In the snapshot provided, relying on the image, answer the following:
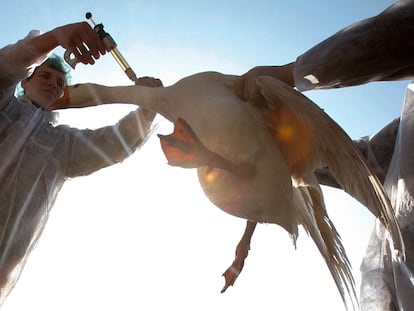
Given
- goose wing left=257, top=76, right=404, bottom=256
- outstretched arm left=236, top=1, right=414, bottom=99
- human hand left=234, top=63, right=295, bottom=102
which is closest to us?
outstretched arm left=236, top=1, right=414, bottom=99

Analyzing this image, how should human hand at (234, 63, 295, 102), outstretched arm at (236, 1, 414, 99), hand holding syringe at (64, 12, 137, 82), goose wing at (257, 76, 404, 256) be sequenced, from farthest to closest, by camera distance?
hand holding syringe at (64, 12, 137, 82)
human hand at (234, 63, 295, 102)
goose wing at (257, 76, 404, 256)
outstretched arm at (236, 1, 414, 99)

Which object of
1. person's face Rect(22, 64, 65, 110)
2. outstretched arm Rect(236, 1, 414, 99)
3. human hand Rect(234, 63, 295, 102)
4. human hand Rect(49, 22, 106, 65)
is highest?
person's face Rect(22, 64, 65, 110)

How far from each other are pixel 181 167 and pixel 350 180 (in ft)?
1.42

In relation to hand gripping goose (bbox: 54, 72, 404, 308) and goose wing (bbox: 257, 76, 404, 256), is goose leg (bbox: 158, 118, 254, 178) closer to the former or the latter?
hand gripping goose (bbox: 54, 72, 404, 308)

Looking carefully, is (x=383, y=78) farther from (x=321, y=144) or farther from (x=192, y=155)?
(x=192, y=155)

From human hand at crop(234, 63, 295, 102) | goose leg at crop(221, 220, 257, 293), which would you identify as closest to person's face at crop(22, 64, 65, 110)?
human hand at crop(234, 63, 295, 102)

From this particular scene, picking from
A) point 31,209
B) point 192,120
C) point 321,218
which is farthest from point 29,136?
point 321,218

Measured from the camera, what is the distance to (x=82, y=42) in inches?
46.1

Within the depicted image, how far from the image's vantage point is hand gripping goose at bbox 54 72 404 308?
1.03m

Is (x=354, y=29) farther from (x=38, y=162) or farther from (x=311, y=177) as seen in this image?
(x=38, y=162)

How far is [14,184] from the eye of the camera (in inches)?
48.9

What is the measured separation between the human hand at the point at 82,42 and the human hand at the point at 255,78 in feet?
1.39

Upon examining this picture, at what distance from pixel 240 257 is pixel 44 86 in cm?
96

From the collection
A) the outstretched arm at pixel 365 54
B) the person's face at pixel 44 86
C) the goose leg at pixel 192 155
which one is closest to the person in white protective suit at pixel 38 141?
the person's face at pixel 44 86
